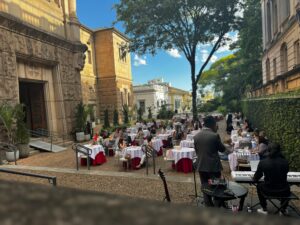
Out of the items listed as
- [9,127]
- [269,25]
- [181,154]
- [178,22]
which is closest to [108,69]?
[178,22]

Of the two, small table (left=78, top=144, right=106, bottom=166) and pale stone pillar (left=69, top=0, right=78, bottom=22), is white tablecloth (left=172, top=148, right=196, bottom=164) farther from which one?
pale stone pillar (left=69, top=0, right=78, bottom=22)

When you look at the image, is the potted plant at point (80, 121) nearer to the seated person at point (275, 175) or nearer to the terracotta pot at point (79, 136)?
the terracotta pot at point (79, 136)

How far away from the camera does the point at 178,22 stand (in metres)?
20.2

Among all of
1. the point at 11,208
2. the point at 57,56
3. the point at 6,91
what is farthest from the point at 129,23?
the point at 11,208

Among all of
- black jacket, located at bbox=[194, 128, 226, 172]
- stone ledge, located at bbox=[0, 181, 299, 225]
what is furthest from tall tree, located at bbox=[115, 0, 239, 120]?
stone ledge, located at bbox=[0, 181, 299, 225]

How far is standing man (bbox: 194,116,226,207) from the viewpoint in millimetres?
4562

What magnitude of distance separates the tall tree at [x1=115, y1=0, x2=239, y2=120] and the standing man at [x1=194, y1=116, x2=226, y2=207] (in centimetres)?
1593

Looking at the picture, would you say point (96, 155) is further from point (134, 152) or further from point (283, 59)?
point (283, 59)

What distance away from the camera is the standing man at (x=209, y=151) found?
4.56 meters

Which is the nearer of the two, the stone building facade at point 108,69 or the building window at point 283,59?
the building window at point 283,59

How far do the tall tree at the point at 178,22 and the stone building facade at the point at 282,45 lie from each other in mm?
4253

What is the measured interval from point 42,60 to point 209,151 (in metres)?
15.3

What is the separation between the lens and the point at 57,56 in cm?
1828

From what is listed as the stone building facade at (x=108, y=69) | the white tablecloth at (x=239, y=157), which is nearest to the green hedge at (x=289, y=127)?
the white tablecloth at (x=239, y=157)
